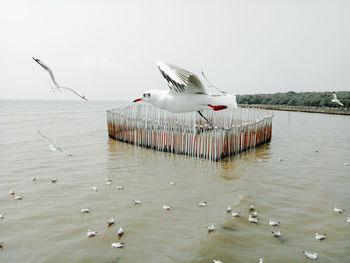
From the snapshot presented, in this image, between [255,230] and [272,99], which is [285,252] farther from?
[272,99]

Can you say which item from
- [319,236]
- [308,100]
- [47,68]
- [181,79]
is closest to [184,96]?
[181,79]

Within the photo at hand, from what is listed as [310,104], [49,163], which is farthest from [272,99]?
[49,163]

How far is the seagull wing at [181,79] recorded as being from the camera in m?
5.32

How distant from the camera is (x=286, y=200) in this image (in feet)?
27.4

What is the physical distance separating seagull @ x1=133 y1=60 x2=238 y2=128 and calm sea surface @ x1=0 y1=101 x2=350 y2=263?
2888mm

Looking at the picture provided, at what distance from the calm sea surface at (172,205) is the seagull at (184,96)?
2.89 metres

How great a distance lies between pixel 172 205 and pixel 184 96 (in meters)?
3.47

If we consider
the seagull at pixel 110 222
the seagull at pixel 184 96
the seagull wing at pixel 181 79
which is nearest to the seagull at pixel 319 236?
the seagull at pixel 184 96

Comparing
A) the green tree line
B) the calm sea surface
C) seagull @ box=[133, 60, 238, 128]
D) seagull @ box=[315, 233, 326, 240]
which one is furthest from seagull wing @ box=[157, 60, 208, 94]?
the green tree line

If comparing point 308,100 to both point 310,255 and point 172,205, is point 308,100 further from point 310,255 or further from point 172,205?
point 310,255

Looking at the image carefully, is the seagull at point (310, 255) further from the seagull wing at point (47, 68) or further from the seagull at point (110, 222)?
the seagull wing at point (47, 68)

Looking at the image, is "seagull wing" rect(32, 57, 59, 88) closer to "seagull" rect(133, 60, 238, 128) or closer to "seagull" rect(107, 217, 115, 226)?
"seagull" rect(133, 60, 238, 128)

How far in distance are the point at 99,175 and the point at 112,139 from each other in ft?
29.4

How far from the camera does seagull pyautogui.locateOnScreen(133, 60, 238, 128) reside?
5.41m
